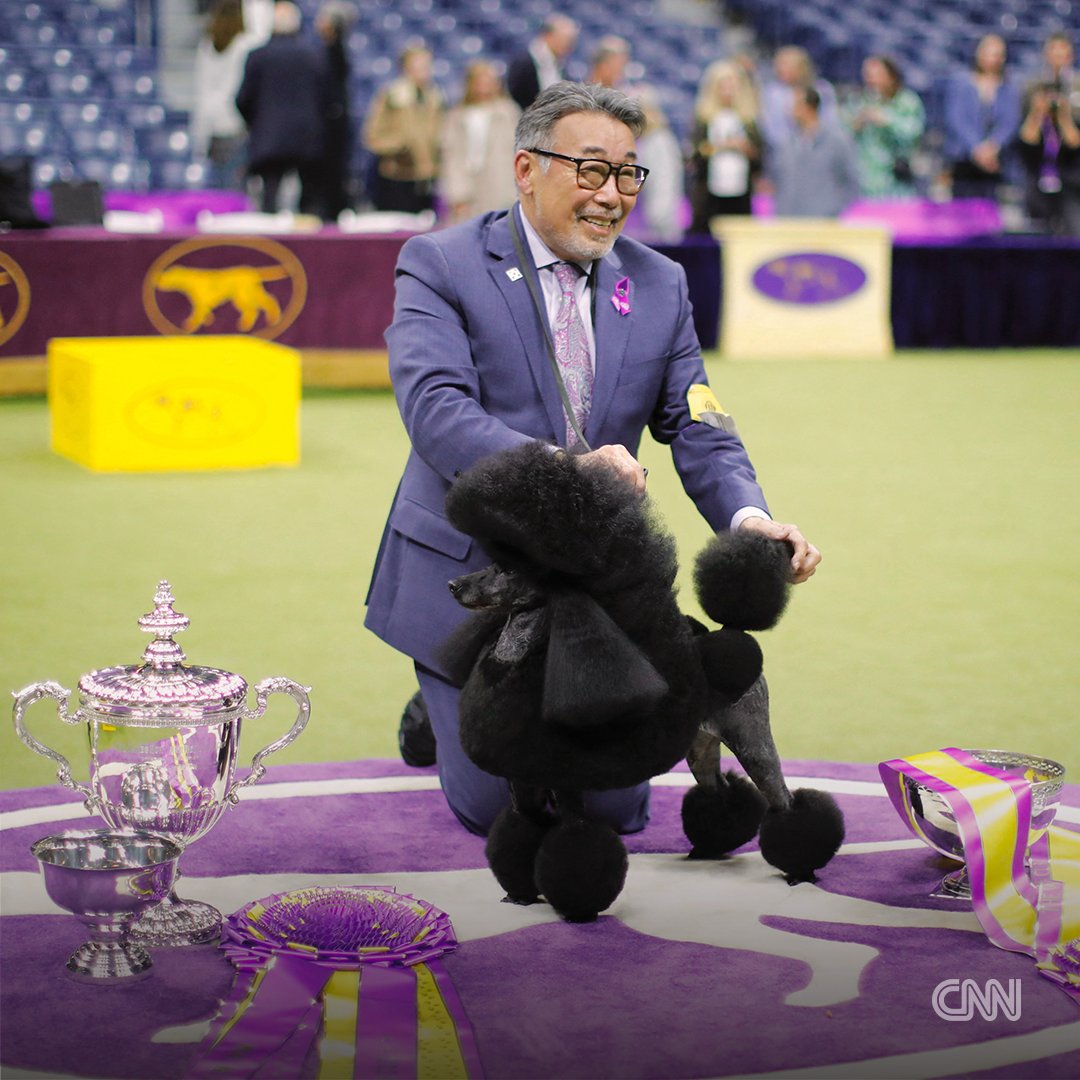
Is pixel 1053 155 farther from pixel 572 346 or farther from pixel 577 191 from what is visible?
pixel 577 191

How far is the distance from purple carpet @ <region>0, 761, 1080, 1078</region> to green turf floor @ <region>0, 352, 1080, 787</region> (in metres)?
0.59

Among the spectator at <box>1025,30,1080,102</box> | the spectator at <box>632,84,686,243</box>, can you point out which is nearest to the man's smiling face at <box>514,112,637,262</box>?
the spectator at <box>632,84,686,243</box>

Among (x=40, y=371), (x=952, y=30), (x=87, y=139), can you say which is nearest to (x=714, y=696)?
(x=40, y=371)

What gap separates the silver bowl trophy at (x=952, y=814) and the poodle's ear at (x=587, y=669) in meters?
0.62

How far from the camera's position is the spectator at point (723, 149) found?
38.2 ft

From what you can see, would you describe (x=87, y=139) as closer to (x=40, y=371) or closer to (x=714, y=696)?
(x=40, y=371)

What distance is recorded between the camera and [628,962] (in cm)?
270

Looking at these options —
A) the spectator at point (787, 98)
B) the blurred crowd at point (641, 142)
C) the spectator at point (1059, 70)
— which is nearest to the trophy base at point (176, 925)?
the blurred crowd at point (641, 142)

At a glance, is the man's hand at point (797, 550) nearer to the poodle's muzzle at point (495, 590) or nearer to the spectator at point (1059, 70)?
the poodle's muzzle at point (495, 590)

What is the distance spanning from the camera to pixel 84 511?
6.39 metres

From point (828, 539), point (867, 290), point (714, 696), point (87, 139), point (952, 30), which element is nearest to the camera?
point (714, 696)

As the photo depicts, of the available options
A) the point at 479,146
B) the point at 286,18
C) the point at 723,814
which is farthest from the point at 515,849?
the point at 479,146

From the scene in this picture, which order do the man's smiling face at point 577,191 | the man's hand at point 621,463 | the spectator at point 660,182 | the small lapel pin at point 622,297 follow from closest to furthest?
the man's hand at point 621,463
the man's smiling face at point 577,191
the small lapel pin at point 622,297
the spectator at point 660,182

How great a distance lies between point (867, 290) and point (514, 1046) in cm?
951
